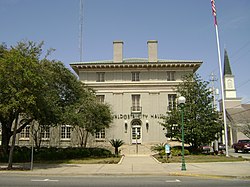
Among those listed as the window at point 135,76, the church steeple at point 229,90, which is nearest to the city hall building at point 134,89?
the window at point 135,76

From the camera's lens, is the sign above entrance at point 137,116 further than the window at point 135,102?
No

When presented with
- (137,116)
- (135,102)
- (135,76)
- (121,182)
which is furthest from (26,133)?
(121,182)

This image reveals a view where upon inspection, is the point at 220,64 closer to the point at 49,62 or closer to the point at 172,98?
the point at 172,98

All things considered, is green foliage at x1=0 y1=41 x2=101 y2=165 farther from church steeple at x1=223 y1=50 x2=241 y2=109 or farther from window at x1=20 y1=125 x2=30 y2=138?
church steeple at x1=223 y1=50 x2=241 y2=109

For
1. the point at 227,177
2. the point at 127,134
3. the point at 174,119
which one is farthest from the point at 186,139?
the point at 227,177

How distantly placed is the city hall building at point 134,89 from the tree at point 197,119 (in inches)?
344

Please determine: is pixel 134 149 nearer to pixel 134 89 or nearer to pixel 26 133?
pixel 134 89

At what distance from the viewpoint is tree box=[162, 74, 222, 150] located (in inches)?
1001

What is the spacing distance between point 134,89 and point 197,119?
40.5 ft

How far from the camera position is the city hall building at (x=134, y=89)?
3569cm

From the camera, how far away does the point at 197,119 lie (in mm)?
26109

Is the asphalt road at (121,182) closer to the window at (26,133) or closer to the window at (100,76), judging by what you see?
the window at (26,133)

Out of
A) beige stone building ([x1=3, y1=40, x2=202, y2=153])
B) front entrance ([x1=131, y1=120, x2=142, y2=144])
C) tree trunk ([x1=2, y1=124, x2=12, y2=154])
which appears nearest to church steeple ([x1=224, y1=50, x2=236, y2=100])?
beige stone building ([x1=3, y1=40, x2=202, y2=153])

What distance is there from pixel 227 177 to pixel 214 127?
13917 millimetres
